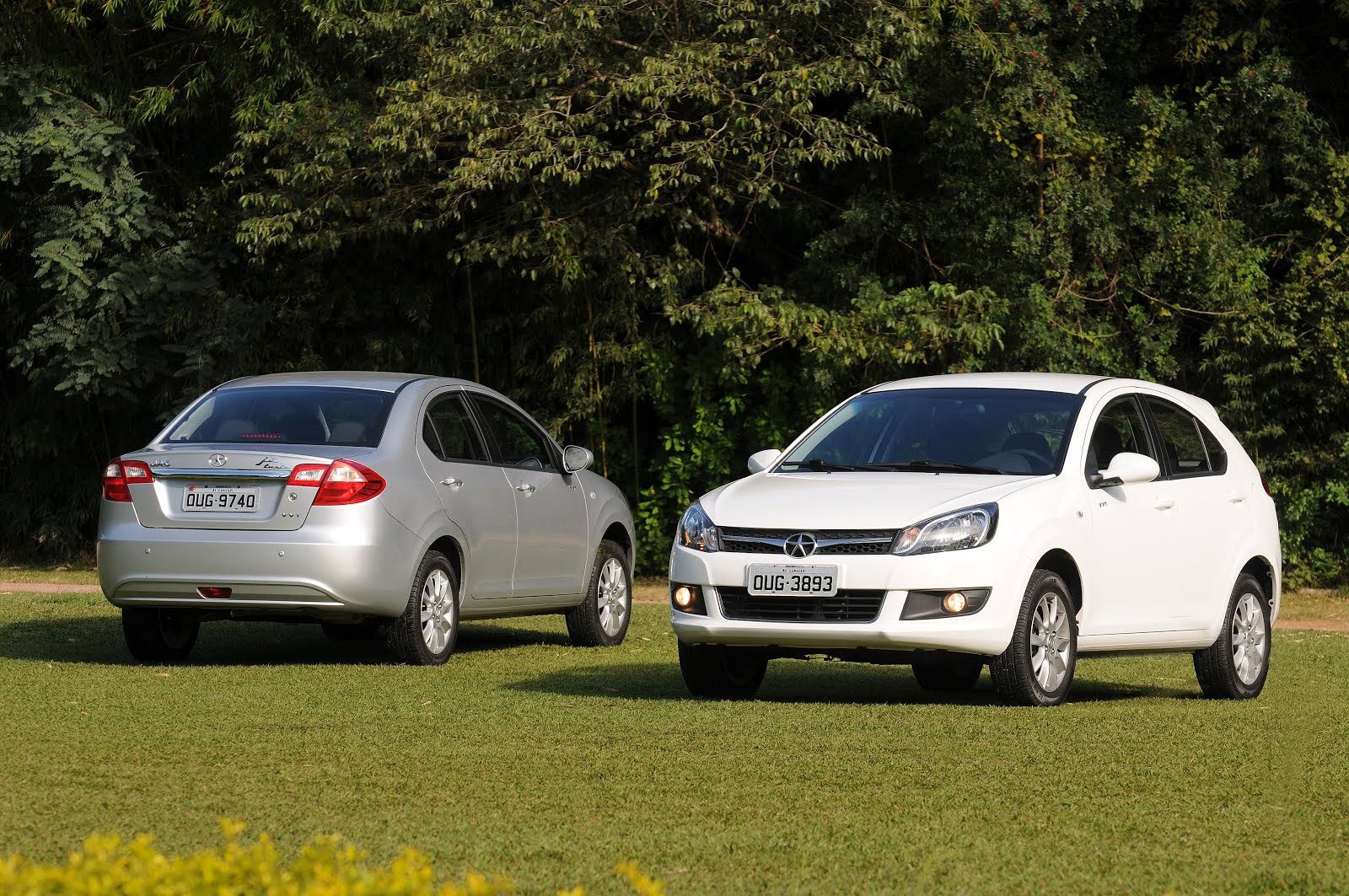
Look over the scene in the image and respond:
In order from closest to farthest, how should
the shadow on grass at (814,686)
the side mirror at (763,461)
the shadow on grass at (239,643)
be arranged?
the shadow on grass at (814,686) < the side mirror at (763,461) < the shadow on grass at (239,643)

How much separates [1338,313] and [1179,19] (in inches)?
159

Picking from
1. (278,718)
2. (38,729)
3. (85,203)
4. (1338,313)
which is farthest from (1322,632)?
(85,203)

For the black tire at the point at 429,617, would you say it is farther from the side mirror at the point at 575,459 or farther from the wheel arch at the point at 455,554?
the side mirror at the point at 575,459

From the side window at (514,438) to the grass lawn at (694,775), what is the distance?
1.78 meters

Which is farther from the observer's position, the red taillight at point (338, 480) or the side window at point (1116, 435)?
the red taillight at point (338, 480)

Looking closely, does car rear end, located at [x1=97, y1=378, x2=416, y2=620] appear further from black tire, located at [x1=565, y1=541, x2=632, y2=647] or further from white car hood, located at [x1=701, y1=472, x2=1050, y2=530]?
black tire, located at [x1=565, y1=541, x2=632, y2=647]

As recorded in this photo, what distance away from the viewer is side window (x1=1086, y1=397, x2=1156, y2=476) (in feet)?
32.1

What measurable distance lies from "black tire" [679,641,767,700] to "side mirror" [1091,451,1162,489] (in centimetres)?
190

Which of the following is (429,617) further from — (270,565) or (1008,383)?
(1008,383)

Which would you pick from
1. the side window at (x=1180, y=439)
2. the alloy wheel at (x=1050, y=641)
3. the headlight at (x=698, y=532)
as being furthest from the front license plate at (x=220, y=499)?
the side window at (x=1180, y=439)

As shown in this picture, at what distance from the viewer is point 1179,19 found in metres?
21.6

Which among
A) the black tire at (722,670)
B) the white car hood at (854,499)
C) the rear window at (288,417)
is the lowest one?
the black tire at (722,670)

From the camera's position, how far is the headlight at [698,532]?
30.3 feet

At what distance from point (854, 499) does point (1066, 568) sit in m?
1.17
